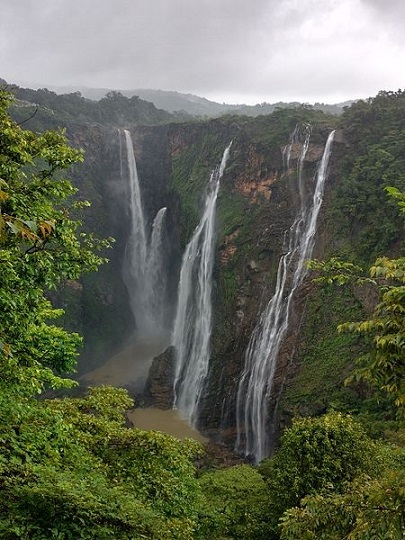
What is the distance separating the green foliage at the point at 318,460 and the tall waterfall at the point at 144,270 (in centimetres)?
3531

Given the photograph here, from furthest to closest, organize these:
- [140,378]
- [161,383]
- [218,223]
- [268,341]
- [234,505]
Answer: [140,378], [218,223], [161,383], [268,341], [234,505]

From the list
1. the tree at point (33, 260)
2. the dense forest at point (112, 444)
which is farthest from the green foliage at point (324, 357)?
the tree at point (33, 260)

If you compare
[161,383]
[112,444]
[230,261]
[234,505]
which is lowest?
[161,383]

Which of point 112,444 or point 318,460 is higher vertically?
point 112,444

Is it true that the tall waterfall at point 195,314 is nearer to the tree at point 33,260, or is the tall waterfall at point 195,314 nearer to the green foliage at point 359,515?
the tree at point 33,260

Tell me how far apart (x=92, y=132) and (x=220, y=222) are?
88.8 ft

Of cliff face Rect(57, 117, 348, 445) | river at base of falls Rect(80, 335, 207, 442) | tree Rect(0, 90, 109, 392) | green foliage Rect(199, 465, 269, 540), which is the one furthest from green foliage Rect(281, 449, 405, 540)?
river at base of falls Rect(80, 335, 207, 442)

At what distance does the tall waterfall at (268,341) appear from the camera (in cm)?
2509

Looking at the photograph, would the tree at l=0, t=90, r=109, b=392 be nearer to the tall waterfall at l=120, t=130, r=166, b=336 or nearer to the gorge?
the gorge

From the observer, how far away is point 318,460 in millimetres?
12180

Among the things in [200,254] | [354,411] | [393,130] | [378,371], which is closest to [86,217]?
[200,254]

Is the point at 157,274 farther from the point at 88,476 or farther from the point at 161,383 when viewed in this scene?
the point at 88,476

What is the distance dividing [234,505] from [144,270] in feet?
121

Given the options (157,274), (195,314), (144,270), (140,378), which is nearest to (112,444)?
(195,314)
